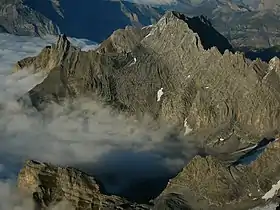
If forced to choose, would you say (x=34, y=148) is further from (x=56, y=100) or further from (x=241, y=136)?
(x=241, y=136)

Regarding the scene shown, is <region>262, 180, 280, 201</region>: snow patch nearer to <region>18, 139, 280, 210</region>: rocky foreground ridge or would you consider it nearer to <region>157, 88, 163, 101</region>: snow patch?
<region>18, 139, 280, 210</region>: rocky foreground ridge

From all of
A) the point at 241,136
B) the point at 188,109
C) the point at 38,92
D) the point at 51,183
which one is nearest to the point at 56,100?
the point at 38,92

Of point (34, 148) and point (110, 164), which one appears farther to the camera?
point (34, 148)

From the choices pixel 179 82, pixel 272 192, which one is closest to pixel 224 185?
pixel 272 192

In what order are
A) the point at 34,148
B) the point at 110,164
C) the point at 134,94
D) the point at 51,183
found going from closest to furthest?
1. the point at 51,183
2. the point at 110,164
3. the point at 34,148
4. the point at 134,94

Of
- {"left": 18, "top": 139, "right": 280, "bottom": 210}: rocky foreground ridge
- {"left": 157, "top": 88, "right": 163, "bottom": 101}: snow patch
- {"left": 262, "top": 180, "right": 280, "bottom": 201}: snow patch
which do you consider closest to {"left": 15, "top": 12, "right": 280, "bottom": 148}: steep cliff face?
{"left": 157, "top": 88, "right": 163, "bottom": 101}: snow patch

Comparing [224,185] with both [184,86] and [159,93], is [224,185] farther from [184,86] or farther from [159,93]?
[159,93]

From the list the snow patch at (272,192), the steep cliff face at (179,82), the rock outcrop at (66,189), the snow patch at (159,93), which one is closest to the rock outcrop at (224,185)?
the snow patch at (272,192)
